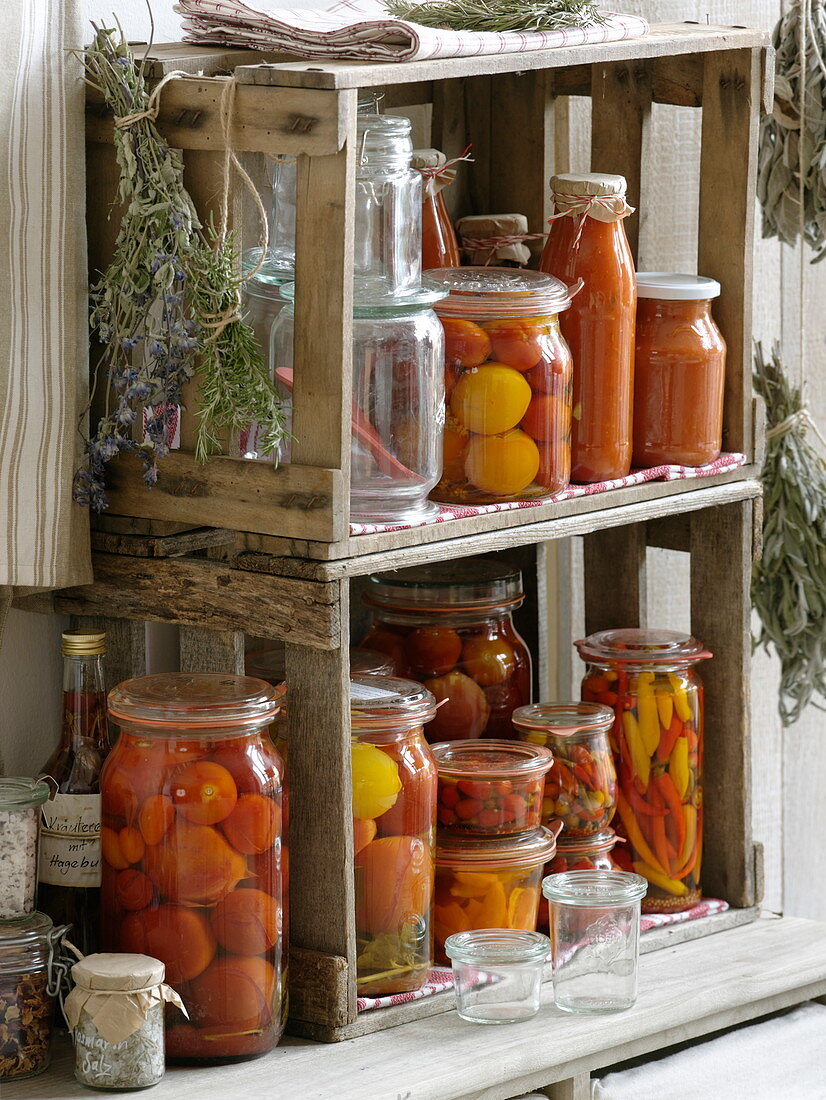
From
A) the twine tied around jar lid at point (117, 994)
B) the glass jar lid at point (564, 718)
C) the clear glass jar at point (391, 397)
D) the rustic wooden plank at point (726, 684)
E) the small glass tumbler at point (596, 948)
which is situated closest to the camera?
the twine tied around jar lid at point (117, 994)

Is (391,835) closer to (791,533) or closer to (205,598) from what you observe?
(205,598)

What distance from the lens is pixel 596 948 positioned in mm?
1421

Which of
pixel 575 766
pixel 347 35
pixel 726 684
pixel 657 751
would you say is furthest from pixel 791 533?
pixel 347 35

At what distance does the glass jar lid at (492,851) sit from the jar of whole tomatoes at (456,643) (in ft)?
0.47

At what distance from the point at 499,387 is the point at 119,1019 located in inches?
22.0

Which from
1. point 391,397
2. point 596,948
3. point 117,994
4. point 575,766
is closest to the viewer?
point 117,994

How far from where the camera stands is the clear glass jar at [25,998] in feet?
4.06

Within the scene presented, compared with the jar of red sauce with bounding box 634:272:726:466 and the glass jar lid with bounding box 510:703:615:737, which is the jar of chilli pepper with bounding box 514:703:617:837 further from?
the jar of red sauce with bounding box 634:272:726:466

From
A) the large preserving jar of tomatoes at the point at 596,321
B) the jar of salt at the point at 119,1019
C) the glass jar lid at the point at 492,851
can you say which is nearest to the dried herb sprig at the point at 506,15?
the large preserving jar of tomatoes at the point at 596,321

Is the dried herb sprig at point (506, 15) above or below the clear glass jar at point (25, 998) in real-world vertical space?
above

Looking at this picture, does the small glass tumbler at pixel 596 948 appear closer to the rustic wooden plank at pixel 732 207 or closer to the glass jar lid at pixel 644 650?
the glass jar lid at pixel 644 650

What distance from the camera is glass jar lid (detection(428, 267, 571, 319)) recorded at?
138 centimetres

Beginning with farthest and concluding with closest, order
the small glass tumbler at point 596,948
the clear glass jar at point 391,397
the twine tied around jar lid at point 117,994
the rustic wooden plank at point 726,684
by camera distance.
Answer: the rustic wooden plank at point 726,684 < the small glass tumbler at point 596,948 < the clear glass jar at point 391,397 < the twine tied around jar lid at point 117,994

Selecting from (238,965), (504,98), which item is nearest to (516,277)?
(504,98)
